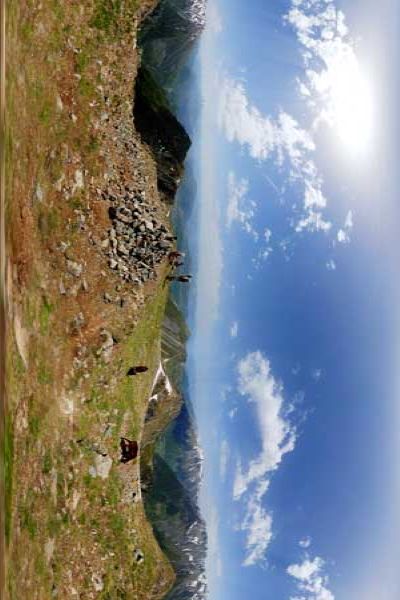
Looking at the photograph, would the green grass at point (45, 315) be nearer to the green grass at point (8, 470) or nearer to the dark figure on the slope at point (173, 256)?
the green grass at point (8, 470)

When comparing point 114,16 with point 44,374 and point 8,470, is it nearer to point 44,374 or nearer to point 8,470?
point 44,374

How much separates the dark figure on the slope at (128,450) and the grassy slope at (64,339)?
544 millimetres

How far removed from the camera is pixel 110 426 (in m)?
28.0

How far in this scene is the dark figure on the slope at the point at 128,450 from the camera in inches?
1163

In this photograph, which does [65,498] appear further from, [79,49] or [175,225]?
[175,225]

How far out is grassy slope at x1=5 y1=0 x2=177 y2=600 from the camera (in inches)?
727

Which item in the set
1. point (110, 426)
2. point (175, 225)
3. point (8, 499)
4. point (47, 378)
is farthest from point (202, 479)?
point (8, 499)

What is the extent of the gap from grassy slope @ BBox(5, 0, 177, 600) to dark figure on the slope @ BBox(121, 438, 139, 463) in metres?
0.54

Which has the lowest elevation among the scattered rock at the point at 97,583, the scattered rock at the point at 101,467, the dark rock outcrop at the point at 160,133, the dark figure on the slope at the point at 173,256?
the scattered rock at the point at 97,583

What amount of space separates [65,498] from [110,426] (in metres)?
5.21

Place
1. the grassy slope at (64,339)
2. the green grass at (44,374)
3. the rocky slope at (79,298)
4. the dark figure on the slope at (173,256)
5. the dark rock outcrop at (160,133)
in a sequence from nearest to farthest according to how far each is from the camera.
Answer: the grassy slope at (64,339), the rocky slope at (79,298), the green grass at (44,374), the dark rock outcrop at (160,133), the dark figure on the slope at (173,256)

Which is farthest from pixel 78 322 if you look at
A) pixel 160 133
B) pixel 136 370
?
pixel 160 133

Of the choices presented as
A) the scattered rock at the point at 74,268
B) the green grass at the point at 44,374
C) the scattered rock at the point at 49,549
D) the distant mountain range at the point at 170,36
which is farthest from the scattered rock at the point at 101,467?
the distant mountain range at the point at 170,36

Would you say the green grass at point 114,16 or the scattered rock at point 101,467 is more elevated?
the green grass at point 114,16
